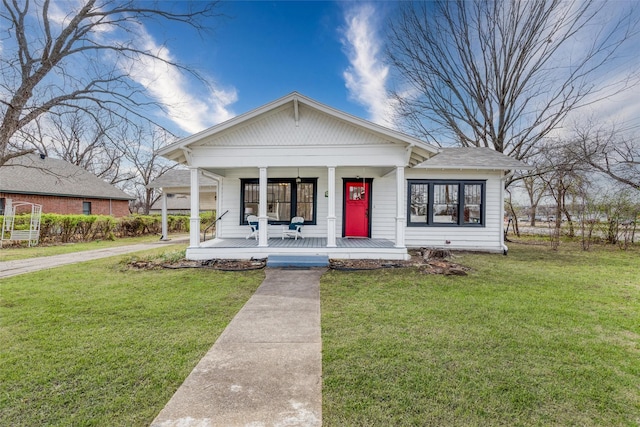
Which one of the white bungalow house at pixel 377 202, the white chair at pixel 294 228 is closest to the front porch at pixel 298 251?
the white bungalow house at pixel 377 202

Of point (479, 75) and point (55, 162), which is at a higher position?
point (479, 75)

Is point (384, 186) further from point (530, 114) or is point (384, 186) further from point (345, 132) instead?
point (530, 114)

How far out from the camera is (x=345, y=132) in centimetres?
756

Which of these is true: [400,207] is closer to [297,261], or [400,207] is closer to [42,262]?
[297,261]

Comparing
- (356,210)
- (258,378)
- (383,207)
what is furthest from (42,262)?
(383,207)

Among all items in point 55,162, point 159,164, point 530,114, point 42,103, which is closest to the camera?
point 42,103

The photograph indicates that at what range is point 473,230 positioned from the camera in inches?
377

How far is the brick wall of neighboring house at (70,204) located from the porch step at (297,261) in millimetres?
17941

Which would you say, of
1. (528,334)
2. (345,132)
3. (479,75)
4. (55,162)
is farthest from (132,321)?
(55,162)

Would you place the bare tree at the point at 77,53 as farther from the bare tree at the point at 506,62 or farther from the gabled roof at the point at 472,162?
the bare tree at the point at 506,62

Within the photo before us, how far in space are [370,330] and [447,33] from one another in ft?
66.9

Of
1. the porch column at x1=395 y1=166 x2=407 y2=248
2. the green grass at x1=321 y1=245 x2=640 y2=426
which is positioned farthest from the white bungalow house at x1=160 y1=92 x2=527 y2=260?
the green grass at x1=321 y1=245 x2=640 y2=426

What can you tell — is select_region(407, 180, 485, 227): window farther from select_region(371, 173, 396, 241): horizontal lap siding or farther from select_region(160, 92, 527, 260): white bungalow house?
select_region(371, 173, 396, 241): horizontal lap siding

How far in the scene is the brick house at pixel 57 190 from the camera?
15.8 metres
